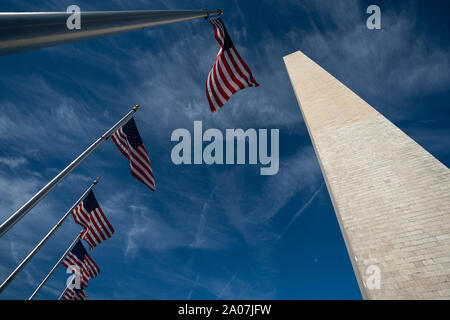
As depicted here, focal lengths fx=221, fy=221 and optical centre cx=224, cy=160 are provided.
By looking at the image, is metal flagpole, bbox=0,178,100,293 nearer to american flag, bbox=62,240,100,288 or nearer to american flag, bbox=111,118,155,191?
american flag, bbox=62,240,100,288

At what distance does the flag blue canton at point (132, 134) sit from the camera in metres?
7.11

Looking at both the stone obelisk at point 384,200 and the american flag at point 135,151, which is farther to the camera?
the american flag at point 135,151

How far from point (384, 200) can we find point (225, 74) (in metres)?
6.87

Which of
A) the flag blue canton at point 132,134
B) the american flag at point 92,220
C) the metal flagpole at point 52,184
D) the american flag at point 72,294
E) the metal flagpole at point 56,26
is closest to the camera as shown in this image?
the metal flagpole at point 56,26

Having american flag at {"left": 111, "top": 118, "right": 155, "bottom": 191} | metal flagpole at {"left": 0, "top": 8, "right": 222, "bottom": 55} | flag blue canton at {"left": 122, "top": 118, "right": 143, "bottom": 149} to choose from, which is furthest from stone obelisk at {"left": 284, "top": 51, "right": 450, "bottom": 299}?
metal flagpole at {"left": 0, "top": 8, "right": 222, "bottom": 55}

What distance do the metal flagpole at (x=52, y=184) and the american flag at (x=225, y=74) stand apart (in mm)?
3570

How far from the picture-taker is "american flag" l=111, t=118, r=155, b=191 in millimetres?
6852

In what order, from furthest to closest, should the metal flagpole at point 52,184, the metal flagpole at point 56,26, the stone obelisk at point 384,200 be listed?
the stone obelisk at point 384,200 → the metal flagpole at point 52,184 → the metal flagpole at point 56,26

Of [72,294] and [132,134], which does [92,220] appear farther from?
[72,294]

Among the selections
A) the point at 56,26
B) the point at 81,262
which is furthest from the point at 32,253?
the point at 56,26

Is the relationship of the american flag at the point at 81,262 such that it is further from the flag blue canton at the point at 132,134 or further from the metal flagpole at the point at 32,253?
the flag blue canton at the point at 132,134

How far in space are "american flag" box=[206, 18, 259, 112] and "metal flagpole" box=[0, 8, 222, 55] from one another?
7.80 ft

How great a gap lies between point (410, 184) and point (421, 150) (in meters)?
1.80

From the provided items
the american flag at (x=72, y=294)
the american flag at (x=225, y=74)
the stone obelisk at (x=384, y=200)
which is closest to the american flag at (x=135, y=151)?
the american flag at (x=225, y=74)
